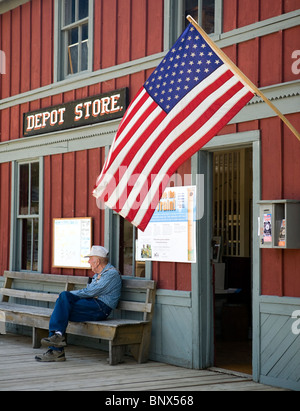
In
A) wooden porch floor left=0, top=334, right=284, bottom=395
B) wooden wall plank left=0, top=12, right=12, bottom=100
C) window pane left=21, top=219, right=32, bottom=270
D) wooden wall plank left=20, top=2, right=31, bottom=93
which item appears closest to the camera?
wooden porch floor left=0, top=334, right=284, bottom=395

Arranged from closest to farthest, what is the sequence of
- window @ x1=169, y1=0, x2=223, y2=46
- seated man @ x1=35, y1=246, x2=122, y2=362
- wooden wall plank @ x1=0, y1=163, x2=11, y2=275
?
window @ x1=169, y1=0, x2=223, y2=46 → seated man @ x1=35, y1=246, x2=122, y2=362 → wooden wall plank @ x1=0, y1=163, x2=11, y2=275

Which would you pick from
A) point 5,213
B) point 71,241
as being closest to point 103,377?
point 71,241

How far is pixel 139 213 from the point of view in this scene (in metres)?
6.50

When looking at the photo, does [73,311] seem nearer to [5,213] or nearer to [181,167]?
[181,167]

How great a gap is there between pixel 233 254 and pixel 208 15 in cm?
523

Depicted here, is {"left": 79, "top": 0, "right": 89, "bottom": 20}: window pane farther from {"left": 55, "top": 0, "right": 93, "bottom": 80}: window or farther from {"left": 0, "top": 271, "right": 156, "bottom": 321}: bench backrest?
{"left": 0, "top": 271, "right": 156, "bottom": 321}: bench backrest

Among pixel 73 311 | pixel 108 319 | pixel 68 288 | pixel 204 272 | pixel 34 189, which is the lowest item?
pixel 108 319

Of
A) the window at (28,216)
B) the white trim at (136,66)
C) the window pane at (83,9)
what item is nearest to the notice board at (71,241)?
the window at (28,216)

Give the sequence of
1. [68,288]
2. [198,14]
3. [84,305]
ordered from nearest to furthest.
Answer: [198,14] < [84,305] < [68,288]

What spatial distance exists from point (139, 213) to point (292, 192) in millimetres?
1771

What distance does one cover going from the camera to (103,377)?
783 centimetres

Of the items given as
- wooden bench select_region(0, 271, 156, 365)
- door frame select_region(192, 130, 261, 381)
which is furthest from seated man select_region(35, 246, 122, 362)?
door frame select_region(192, 130, 261, 381)

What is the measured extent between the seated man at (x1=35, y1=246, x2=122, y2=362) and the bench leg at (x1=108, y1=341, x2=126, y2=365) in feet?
1.62

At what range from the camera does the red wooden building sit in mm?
7434
